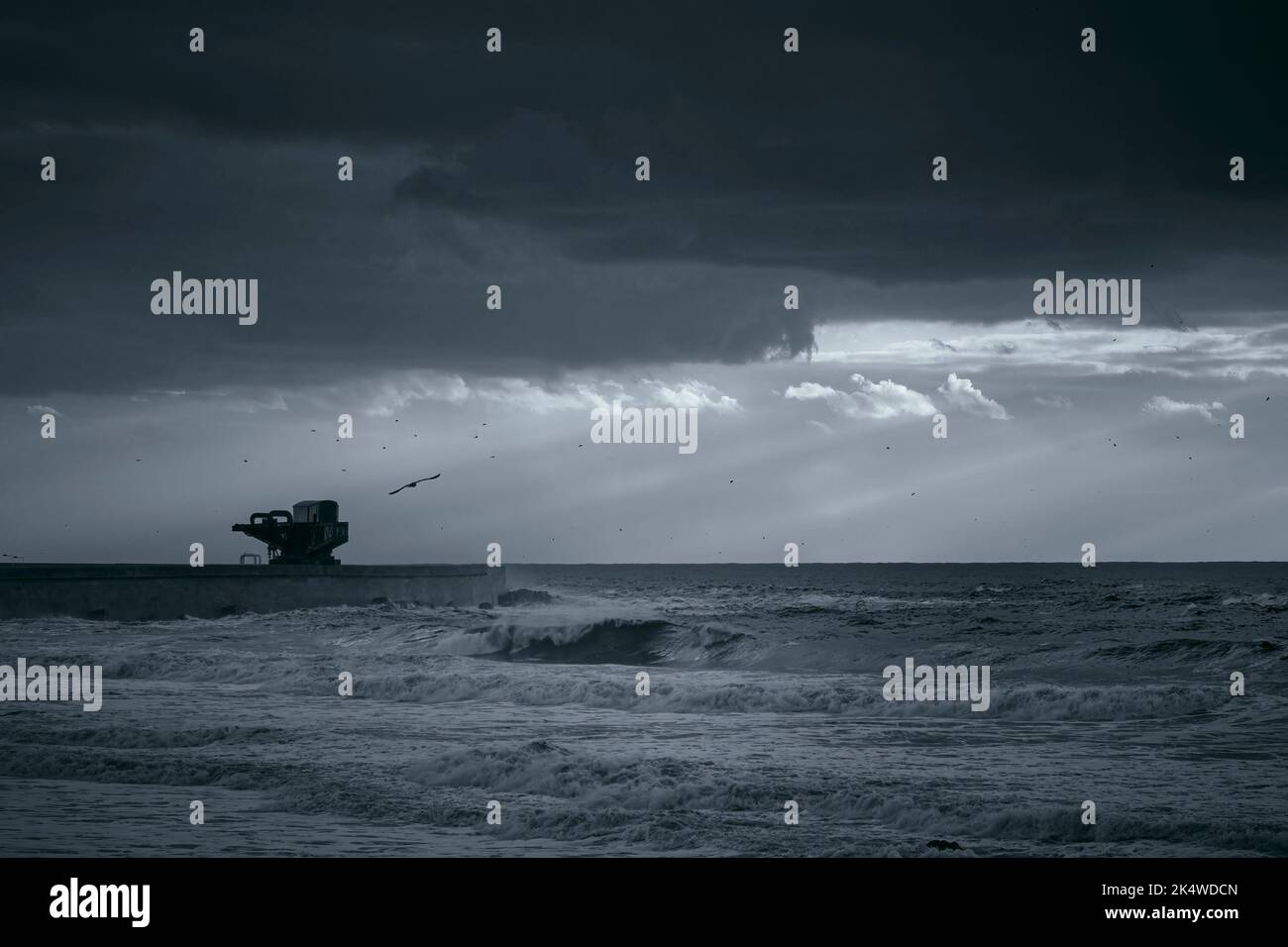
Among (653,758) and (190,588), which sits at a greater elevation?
(190,588)

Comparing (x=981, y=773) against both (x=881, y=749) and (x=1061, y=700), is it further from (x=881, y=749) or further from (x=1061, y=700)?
(x=1061, y=700)

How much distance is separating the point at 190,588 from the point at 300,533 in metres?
7.51

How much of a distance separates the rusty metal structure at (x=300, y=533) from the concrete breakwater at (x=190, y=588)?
161 cm

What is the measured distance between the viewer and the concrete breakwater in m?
48.6

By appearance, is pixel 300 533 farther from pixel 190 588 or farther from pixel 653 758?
pixel 653 758

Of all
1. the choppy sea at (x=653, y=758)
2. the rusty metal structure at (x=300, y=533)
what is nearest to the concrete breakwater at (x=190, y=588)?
the rusty metal structure at (x=300, y=533)

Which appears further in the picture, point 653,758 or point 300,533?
point 300,533

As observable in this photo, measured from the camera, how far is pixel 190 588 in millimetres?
53156

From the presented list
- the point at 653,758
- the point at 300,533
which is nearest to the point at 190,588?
the point at 300,533

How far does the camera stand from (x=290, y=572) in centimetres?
5644

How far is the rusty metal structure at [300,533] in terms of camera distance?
196ft

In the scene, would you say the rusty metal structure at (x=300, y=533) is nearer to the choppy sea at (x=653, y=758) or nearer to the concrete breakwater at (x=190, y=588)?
the concrete breakwater at (x=190, y=588)
